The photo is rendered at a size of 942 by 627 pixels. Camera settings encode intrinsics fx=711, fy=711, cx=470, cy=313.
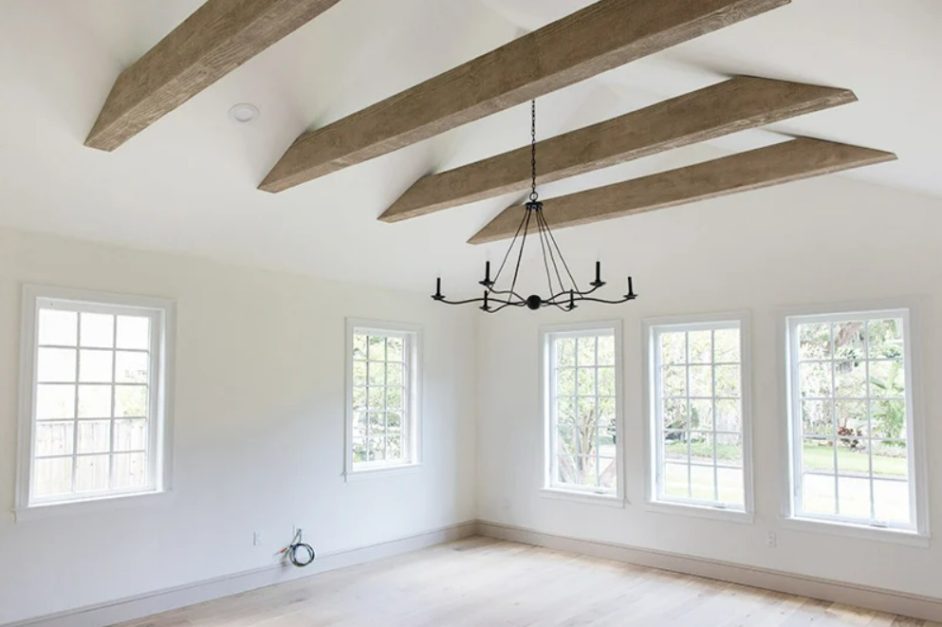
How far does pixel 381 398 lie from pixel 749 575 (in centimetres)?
335

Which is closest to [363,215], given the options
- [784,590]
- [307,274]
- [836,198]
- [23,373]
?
[307,274]

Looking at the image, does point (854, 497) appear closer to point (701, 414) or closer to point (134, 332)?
point (701, 414)

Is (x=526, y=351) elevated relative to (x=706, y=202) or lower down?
lower down

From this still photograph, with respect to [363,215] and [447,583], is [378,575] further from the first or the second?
[363,215]

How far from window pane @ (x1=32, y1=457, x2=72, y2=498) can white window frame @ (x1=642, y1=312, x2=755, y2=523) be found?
4.33 meters

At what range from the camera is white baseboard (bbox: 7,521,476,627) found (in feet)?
14.3

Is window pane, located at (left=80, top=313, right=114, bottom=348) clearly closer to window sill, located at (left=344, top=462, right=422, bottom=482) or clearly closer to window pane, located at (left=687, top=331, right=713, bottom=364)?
window sill, located at (left=344, top=462, right=422, bottom=482)


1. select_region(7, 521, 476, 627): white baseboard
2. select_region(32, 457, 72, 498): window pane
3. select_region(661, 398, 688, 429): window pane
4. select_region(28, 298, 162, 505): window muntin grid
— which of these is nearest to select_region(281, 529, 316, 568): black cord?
select_region(7, 521, 476, 627): white baseboard

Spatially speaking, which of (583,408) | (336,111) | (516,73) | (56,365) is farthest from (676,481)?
(56,365)

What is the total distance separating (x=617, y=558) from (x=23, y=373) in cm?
470

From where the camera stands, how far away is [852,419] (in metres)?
5.18

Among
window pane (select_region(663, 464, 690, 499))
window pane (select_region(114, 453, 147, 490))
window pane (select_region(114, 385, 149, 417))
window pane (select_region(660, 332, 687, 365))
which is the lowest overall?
window pane (select_region(663, 464, 690, 499))

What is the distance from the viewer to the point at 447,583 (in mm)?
5477

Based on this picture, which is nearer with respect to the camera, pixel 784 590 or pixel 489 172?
pixel 489 172
